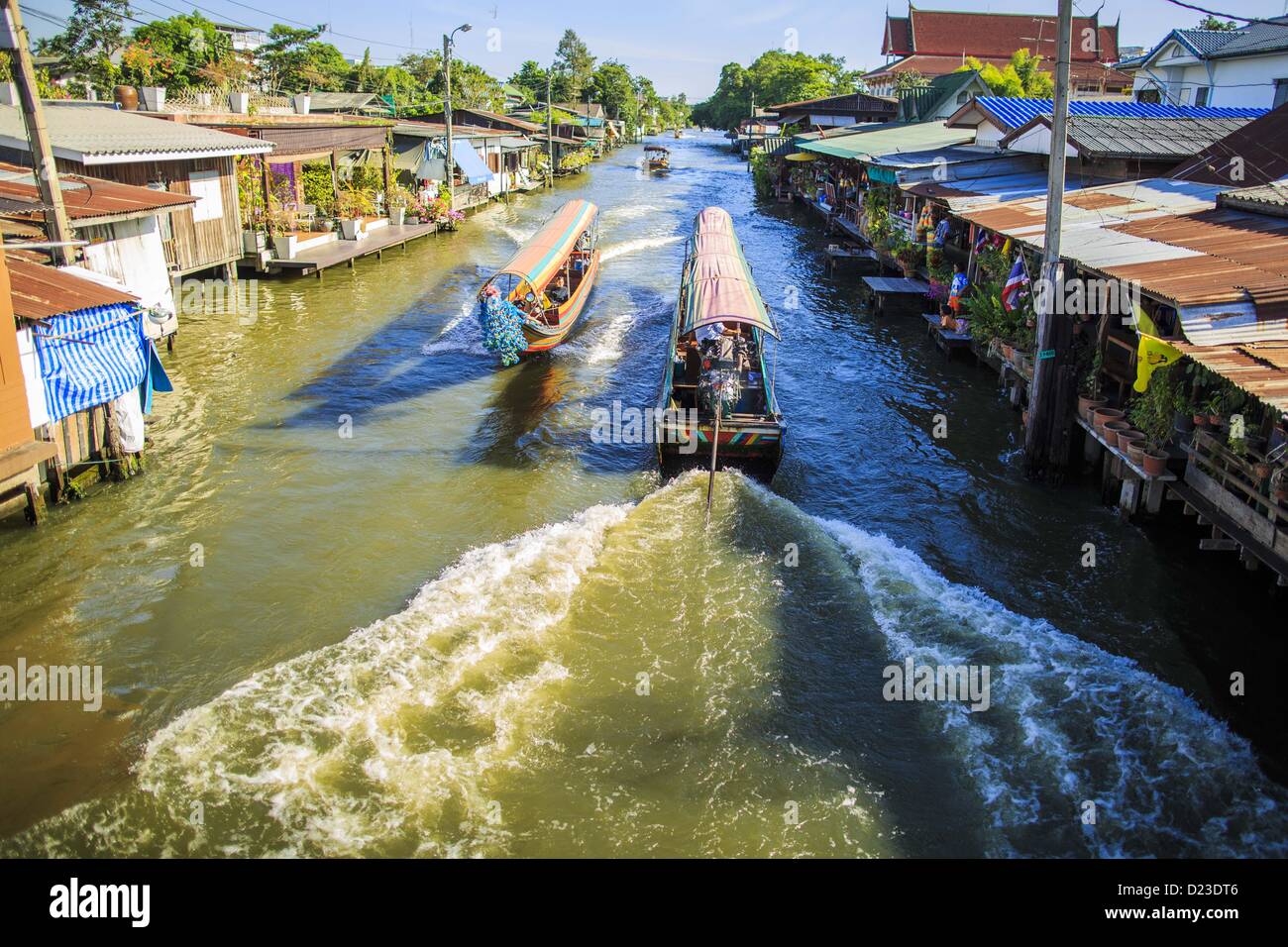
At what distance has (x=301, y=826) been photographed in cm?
713

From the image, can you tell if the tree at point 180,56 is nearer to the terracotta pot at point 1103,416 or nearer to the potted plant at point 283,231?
the potted plant at point 283,231

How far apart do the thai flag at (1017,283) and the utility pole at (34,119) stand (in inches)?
611

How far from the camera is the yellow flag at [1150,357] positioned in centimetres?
1095

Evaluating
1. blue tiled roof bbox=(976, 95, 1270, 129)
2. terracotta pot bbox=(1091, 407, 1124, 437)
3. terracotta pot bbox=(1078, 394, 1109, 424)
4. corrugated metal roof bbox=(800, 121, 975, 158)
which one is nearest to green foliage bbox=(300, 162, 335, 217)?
corrugated metal roof bbox=(800, 121, 975, 158)

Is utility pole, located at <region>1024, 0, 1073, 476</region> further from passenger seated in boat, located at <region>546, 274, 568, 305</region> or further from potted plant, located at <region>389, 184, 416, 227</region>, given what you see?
potted plant, located at <region>389, 184, 416, 227</region>

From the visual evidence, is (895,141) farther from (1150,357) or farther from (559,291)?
(1150,357)

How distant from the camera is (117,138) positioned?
20047 millimetres

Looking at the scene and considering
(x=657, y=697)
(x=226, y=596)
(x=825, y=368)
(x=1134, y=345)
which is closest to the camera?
(x=657, y=697)

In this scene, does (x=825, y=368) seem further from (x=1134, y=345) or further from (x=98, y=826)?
(x=98, y=826)

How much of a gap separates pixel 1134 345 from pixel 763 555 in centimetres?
696

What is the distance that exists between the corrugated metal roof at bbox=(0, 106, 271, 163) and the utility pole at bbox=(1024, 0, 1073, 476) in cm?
1824
